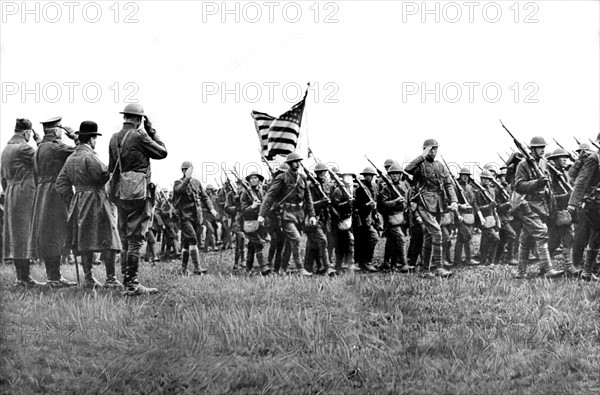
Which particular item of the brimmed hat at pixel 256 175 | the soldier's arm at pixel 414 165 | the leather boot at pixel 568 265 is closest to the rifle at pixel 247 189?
the brimmed hat at pixel 256 175

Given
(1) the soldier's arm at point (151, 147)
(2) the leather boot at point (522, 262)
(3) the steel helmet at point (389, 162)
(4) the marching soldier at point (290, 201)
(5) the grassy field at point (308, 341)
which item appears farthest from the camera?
(3) the steel helmet at point (389, 162)

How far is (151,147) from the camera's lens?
283 inches

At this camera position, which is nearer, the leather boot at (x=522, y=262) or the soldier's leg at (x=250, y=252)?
the leather boot at (x=522, y=262)

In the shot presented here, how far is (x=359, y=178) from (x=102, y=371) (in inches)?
210

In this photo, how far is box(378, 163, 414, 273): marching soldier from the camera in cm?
1012

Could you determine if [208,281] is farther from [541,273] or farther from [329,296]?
[541,273]

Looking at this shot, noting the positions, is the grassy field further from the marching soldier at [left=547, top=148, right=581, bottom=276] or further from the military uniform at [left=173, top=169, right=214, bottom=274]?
the military uniform at [left=173, top=169, right=214, bottom=274]

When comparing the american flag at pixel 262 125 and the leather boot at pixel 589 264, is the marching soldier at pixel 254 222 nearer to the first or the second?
the american flag at pixel 262 125

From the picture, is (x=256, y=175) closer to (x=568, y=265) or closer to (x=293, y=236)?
(x=293, y=236)

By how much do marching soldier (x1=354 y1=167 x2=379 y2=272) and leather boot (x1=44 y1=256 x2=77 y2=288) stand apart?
4540 millimetres

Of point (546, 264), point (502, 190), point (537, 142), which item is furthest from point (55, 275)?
point (502, 190)

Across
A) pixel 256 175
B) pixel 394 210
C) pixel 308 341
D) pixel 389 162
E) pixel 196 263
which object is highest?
pixel 389 162

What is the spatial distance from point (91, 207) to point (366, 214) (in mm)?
4663

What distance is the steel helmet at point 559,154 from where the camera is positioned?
879cm
